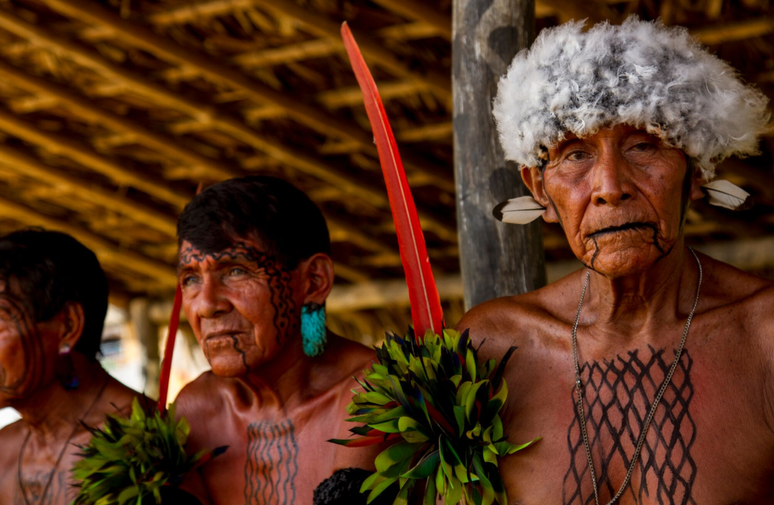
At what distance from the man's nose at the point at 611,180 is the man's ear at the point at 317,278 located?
3.18 feet

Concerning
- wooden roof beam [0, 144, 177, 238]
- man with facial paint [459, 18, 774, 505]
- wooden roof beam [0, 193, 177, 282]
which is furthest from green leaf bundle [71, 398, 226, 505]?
wooden roof beam [0, 193, 177, 282]

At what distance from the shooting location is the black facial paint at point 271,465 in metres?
2.57

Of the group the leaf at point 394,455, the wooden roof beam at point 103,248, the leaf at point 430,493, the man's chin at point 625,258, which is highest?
the wooden roof beam at point 103,248

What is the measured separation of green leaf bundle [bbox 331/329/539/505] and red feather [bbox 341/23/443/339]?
0.47 ft

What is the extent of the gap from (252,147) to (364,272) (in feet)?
5.36

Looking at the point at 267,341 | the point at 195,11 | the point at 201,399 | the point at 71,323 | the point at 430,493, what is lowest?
the point at 430,493

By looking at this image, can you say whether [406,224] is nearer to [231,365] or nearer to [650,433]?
[231,365]

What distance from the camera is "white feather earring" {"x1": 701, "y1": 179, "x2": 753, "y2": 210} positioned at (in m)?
2.10

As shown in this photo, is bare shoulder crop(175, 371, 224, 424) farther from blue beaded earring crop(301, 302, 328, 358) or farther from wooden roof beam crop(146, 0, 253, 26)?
wooden roof beam crop(146, 0, 253, 26)

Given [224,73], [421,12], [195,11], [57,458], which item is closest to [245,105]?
[224,73]

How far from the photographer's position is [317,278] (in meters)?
2.71

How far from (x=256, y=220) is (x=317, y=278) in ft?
0.82

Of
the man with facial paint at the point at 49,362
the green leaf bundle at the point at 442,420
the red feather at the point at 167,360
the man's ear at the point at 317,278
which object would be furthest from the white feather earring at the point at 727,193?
the man with facial paint at the point at 49,362

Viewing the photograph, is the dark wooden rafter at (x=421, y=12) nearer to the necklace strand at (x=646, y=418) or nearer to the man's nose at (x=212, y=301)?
the man's nose at (x=212, y=301)
